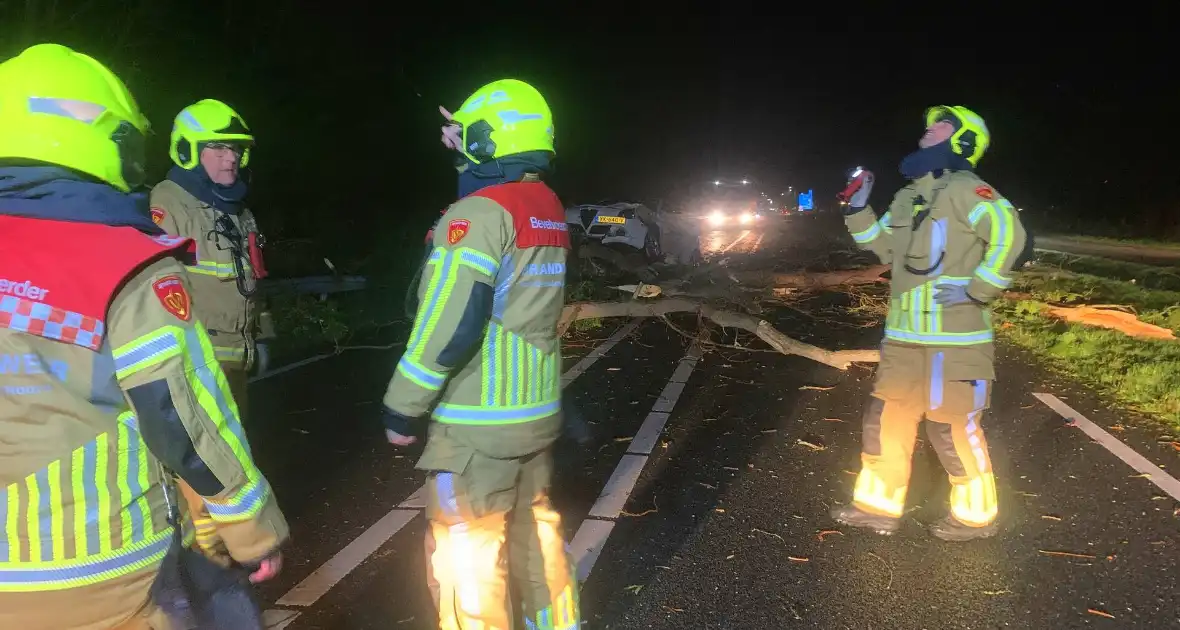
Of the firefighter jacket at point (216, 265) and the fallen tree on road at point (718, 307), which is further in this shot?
the fallen tree on road at point (718, 307)

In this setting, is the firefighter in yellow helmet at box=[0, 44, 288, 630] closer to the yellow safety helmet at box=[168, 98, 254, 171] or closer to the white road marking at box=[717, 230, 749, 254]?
the yellow safety helmet at box=[168, 98, 254, 171]

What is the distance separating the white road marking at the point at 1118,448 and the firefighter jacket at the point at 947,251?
186 cm

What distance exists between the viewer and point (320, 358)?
8508mm

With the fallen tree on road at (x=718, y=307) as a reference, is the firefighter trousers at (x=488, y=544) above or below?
above

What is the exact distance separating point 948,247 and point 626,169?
4240cm

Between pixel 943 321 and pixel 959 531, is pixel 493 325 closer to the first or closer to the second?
pixel 943 321

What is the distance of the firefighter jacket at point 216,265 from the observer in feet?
12.1

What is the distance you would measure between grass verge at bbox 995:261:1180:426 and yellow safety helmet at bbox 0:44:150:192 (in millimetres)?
7112

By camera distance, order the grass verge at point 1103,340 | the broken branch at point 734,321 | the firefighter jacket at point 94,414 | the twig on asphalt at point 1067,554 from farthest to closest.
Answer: the broken branch at point 734,321
the grass verge at point 1103,340
the twig on asphalt at point 1067,554
the firefighter jacket at point 94,414

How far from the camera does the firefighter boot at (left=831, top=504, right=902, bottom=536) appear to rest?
409 centimetres

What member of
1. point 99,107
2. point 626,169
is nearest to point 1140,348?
point 99,107

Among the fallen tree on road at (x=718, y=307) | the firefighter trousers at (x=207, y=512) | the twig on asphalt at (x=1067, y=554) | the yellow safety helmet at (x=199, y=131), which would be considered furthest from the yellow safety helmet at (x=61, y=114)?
the fallen tree on road at (x=718, y=307)

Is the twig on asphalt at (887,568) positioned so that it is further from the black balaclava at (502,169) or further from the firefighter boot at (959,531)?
the black balaclava at (502,169)

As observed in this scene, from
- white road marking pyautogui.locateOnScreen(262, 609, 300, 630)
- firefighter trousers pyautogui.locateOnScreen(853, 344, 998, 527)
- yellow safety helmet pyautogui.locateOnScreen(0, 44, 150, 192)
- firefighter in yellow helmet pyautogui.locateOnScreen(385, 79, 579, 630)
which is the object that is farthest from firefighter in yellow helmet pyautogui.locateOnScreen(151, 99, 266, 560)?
firefighter trousers pyautogui.locateOnScreen(853, 344, 998, 527)
